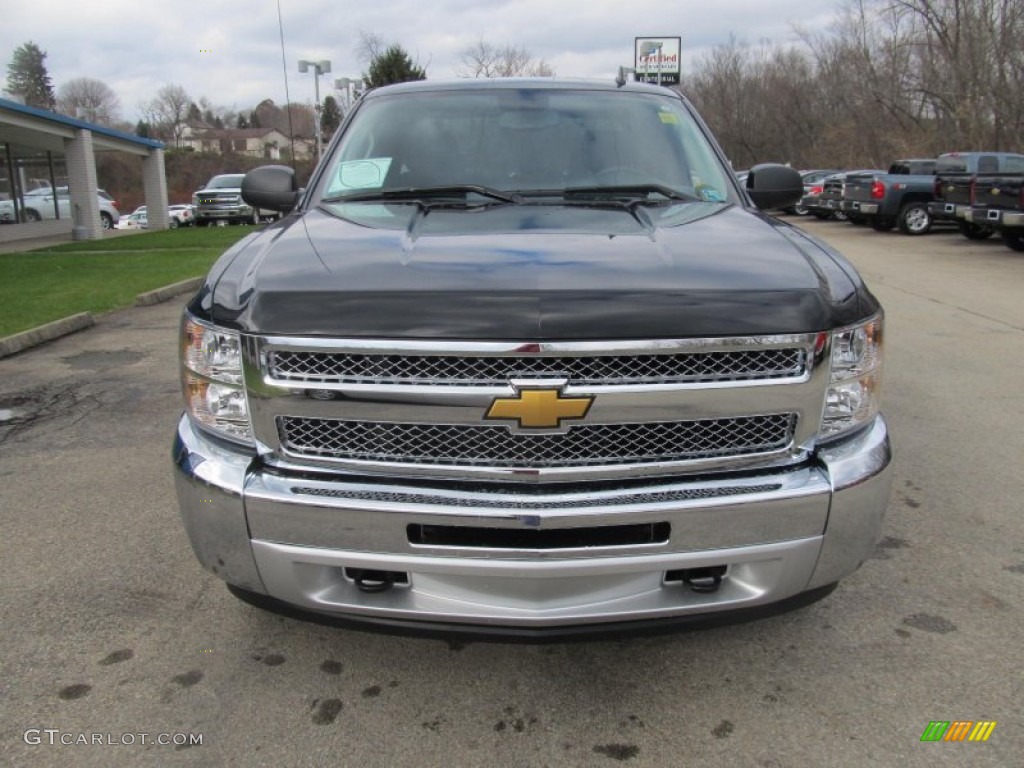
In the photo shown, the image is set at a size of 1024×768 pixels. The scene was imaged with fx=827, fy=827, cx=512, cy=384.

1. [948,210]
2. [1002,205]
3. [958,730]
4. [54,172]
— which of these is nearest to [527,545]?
[958,730]

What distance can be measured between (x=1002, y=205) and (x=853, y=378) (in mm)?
14819

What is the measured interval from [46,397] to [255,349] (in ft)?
15.1

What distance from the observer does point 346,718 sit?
2.40 meters

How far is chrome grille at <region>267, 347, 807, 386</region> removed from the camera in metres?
2.06

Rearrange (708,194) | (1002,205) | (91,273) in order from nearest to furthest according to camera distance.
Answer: (708,194) < (91,273) < (1002,205)

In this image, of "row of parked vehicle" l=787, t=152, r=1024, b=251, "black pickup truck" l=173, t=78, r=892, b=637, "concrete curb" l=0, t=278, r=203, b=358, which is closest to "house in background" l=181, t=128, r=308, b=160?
"row of parked vehicle" l=787, t=152, r=1024, b=251

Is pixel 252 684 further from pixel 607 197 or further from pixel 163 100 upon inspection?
pixel 163 100

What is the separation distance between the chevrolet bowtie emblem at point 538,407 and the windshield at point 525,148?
1325 millimetres

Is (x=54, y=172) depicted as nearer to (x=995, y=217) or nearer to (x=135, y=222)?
(x=135, y=222)

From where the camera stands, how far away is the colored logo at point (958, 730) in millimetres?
2305

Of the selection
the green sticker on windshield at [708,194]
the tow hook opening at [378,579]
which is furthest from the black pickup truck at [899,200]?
the tow hook opening at [378,579]

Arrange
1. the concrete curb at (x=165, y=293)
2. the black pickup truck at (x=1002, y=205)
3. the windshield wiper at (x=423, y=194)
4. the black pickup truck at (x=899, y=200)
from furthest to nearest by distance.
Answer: the black pickup truck at (x=899, y=200) → the black pickup truck at (x=1002, y=205) → the concrete curb at (x=165, y=293) → the windshield wiper at (x=423, y=194)

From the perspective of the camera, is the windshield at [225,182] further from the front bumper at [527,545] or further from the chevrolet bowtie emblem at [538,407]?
the chevrolet bowtie emblem at [538,407]

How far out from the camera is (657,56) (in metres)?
40.3
